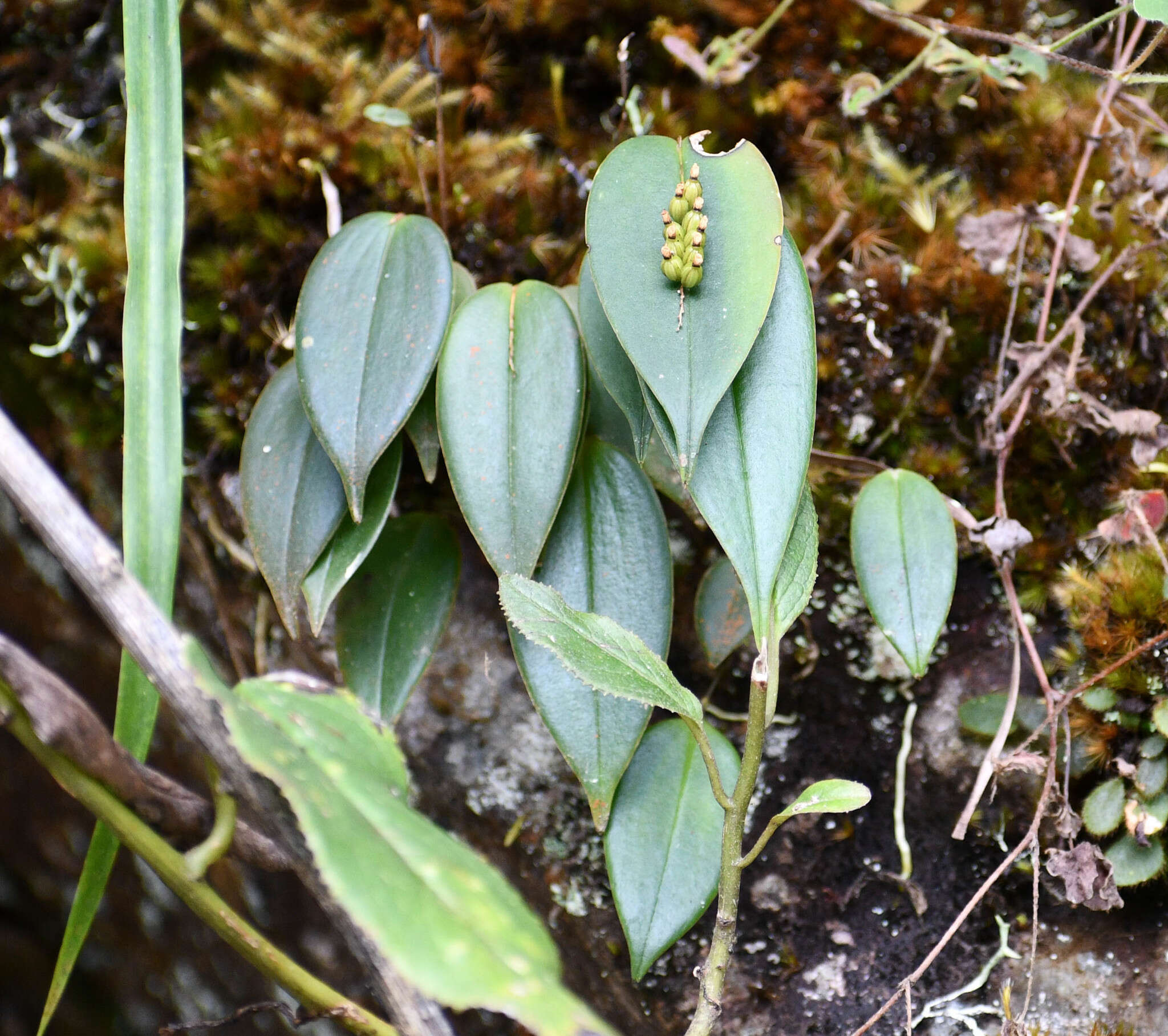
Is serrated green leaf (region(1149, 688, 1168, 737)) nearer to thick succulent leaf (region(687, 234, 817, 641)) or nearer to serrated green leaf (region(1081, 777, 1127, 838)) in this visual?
serrated green leaf (region(1081, 777, 1127, 838))

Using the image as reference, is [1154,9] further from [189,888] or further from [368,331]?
[189,888]

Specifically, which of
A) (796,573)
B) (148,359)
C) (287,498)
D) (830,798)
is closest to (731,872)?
(830,798)

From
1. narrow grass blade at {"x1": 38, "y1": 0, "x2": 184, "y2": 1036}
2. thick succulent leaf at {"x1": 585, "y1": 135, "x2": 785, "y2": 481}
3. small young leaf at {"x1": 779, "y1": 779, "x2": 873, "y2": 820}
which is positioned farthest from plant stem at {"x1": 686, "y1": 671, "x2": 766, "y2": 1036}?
narrow grass blade at {"x1": 38, "y1": 0, "x2": 184, "y2": 1036}

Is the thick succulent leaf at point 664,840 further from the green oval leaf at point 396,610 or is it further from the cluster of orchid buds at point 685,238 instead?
the cluster of orchid buds at point 685,238

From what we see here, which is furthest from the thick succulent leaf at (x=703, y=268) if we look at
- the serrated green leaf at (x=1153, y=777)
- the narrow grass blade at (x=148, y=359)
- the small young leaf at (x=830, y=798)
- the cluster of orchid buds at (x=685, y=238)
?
the serrated green leaf at (x=1153, y=777)

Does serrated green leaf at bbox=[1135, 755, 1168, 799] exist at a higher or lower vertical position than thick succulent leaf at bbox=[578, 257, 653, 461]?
lower

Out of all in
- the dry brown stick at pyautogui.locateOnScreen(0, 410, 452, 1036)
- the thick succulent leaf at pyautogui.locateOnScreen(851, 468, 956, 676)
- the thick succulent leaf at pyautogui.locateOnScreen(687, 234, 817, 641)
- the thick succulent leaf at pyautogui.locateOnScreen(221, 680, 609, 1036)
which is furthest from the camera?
the thick succulent leaf at pyautogui.locateOnScreen(851, 468, 956, 676)
